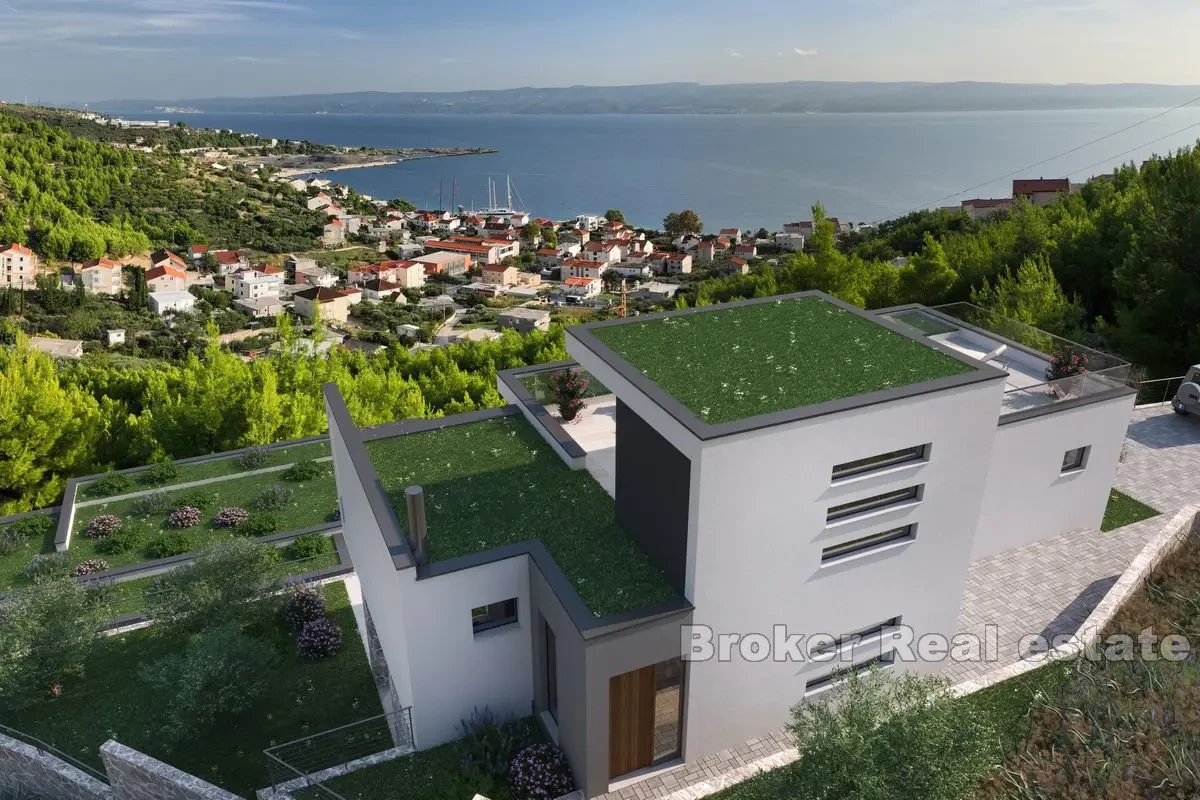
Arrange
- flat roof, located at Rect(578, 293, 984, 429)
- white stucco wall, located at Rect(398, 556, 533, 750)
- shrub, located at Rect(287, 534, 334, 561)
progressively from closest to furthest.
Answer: flat roof, located at Rect(578, 293, 984, 429), white stucco wall, located at Rect(398, 556, 533, 750), shrub, located at Rect(287, 534, 334, 561)

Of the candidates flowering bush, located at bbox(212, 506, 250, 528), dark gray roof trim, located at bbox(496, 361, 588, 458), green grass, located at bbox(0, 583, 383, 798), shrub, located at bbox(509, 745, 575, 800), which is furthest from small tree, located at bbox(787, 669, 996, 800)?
flowering bush, located at bbox(212, 506, 250, 528)

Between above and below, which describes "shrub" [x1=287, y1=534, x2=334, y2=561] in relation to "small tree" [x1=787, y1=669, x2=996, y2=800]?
below

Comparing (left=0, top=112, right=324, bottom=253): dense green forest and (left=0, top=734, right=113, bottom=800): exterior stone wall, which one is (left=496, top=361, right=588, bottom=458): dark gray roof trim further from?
(left=0, top=112, right=324, bottom=253): dense green forest

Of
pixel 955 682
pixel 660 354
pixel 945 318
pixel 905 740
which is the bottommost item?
pixel 955 682

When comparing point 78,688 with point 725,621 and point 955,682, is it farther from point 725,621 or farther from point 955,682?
point 955,682

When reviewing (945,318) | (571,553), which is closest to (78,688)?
(571,553)

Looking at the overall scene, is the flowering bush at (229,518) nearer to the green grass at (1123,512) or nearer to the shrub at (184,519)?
the shrub at (184,519)
